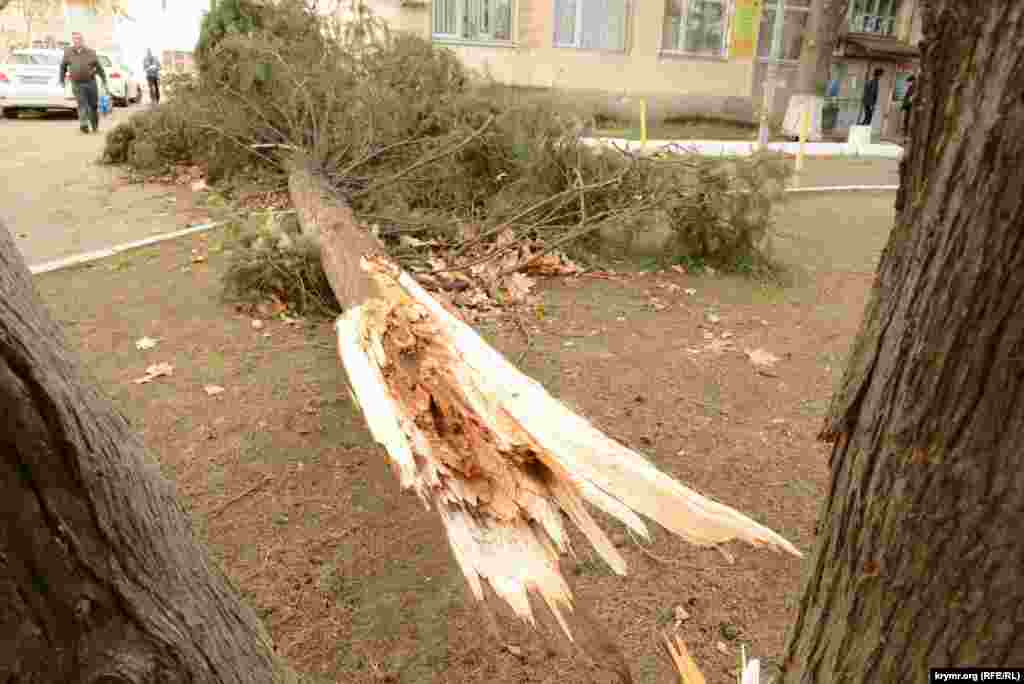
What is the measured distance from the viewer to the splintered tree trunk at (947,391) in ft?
2.73

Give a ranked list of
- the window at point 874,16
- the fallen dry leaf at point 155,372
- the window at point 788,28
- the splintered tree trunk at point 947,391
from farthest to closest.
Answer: the window at point 874,16 → the window at point 788,28 → the fallen dry leaf at point 155,372 → the splintered tree trunk at point 947,391

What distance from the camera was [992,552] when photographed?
0.89 meters

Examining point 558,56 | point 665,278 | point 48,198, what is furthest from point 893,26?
point 48,198

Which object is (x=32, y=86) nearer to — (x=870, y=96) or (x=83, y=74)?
(x=83, y=74)

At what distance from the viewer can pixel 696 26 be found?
64.9 ft

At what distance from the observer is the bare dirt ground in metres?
2.48

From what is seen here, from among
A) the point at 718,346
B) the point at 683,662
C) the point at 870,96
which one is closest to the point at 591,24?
the point at 870,96

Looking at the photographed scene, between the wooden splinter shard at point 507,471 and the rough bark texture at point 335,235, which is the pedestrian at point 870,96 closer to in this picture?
the rough bark texture at point 335,235

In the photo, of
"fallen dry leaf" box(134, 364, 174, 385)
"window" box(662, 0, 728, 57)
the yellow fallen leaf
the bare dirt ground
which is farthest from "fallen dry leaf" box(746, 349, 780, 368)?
"window" box(662, 0, 728, 57)

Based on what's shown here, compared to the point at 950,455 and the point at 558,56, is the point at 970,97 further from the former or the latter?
the point at 558,56

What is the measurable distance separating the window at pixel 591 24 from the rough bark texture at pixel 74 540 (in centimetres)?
1940


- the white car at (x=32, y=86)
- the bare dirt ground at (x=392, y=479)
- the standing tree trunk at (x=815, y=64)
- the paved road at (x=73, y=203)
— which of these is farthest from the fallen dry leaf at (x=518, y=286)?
the standing tree trunk at (x=815, y=64)

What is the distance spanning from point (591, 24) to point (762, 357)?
1648 cm

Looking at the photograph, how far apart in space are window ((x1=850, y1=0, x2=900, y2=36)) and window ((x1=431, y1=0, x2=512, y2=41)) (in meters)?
11.6
